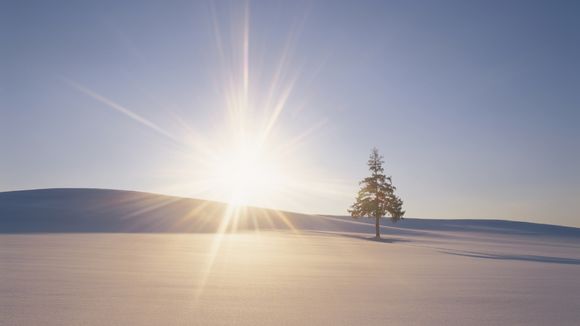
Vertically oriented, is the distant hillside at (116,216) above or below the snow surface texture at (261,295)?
above

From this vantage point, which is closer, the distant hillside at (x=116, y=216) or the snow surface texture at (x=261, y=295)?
the snow surface texture at (x=261, y=295)

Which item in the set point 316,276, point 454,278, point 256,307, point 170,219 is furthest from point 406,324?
point 170,219

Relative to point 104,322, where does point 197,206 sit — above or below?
above

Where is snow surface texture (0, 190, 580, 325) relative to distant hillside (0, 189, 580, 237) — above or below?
below

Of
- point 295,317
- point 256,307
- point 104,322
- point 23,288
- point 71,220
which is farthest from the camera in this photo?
A: point 71,220

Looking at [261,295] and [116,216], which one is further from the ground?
[116,216]

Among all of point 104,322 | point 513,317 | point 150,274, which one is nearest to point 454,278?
point 513,317

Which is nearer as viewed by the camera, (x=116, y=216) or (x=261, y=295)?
(x=261, y=295)

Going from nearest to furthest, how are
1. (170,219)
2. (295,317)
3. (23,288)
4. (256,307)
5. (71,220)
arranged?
(295,317), (256,307), (23,288), (71,220), (170,219)

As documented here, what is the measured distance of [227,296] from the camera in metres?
7.21

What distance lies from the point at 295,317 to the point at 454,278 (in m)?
6.62

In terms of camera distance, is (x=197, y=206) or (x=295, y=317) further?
(x=197, y=206)

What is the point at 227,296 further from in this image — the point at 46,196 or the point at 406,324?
the point at 46,196

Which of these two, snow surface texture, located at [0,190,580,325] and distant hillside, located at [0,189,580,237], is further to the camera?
distant hillside, located at [0,189,580,237]
